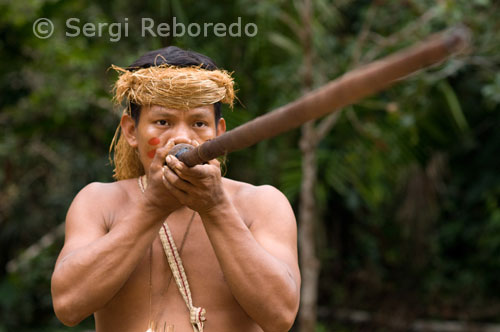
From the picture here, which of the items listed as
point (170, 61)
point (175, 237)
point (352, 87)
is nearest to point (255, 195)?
point (175, 237)

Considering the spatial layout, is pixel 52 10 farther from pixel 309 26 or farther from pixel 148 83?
pixel 148 83

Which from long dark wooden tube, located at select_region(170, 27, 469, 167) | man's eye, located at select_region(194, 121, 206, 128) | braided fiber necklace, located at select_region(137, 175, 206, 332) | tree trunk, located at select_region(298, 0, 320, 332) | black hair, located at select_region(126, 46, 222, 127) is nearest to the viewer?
long dark wooden tube, located at select_region(170, 27, 469, 167)

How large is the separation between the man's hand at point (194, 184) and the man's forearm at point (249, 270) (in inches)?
1.7

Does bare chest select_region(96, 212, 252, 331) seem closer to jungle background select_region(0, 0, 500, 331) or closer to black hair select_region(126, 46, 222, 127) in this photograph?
black hair select_region(126, 46, 222, 127)

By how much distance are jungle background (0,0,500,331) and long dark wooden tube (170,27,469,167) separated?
3193 millimetres

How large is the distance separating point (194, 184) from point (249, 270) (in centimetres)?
27

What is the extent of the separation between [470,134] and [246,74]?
2.60 metres

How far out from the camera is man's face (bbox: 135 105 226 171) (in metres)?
1.70

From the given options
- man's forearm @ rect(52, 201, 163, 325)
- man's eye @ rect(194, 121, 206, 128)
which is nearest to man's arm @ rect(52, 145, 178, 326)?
Answer: man's forearm @ rect(52, 201, 163, 325)

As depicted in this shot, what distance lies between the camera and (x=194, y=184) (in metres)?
1.48

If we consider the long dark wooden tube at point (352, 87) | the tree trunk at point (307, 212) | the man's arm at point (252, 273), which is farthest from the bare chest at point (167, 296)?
the tree trunk at point (307, 212)

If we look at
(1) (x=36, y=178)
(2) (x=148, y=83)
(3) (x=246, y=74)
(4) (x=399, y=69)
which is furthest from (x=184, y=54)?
(1) (x=36, y=178)

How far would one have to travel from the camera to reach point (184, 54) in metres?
1.88

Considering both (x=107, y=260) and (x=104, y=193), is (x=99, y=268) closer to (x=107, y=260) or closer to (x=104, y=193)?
(x=107, y=260)
